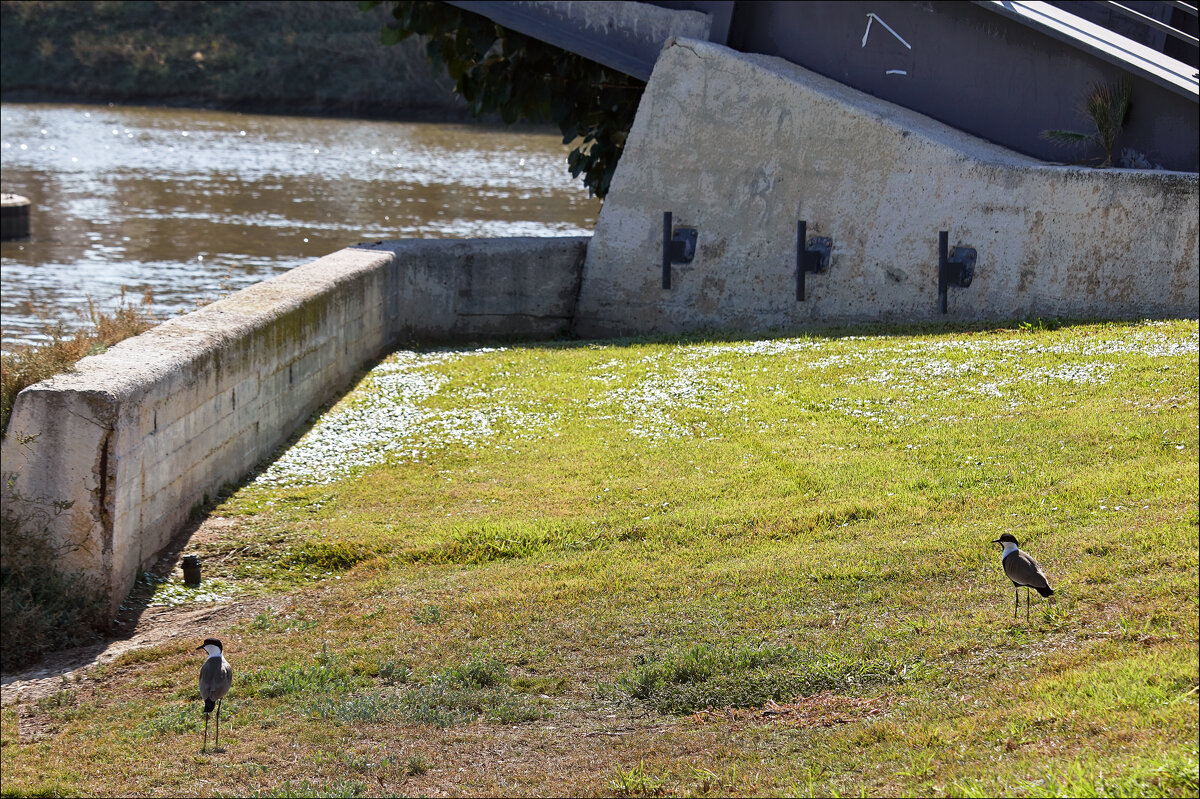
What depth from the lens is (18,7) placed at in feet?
230

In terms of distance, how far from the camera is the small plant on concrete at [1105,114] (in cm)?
1505

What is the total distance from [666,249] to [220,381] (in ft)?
26.1

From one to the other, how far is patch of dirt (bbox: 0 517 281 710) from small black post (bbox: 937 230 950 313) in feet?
29.7

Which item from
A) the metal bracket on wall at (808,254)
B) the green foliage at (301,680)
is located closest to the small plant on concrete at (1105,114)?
the metal bracket on wall at (808,254)

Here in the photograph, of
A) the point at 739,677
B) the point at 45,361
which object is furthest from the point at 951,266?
the point at 45,361

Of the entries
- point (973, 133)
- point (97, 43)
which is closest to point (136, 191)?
point (973, 133)

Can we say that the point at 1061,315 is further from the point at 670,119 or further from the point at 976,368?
the point at 670,119

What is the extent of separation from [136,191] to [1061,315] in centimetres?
2772

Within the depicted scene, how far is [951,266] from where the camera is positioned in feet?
49.1

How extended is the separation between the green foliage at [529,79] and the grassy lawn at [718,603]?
29.5ft

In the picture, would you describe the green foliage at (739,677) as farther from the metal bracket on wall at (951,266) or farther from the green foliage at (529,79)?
the green foliage at (529,79)

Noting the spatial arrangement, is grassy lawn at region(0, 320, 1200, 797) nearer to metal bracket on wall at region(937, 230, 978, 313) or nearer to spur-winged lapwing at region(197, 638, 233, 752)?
spur-winged lapwing at region(197, 638, 233, 752)

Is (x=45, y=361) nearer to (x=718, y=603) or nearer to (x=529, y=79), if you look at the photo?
(x=718, y=603)

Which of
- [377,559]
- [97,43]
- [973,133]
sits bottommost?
[377,559]
